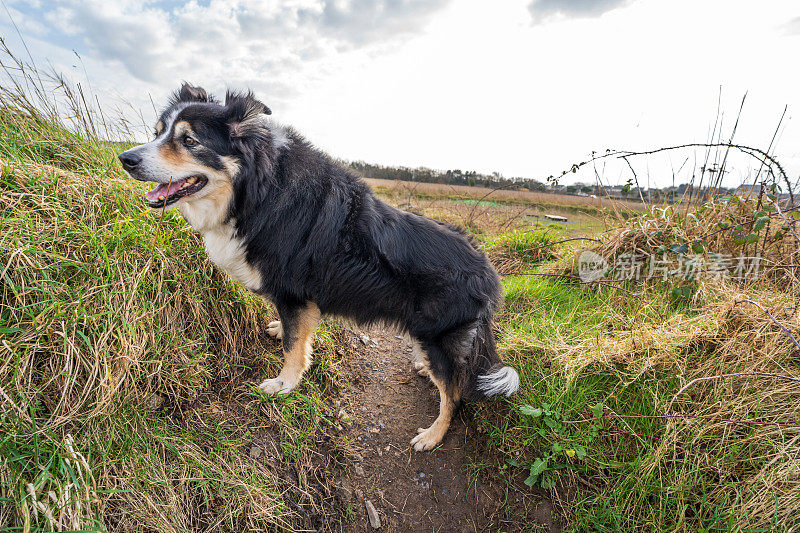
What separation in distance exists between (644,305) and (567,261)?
4.18 feet

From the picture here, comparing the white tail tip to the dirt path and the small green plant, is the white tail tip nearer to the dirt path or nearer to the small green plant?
the small green plant

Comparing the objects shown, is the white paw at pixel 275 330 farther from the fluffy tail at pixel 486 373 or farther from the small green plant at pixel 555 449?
the small green plant at pixel 555 449

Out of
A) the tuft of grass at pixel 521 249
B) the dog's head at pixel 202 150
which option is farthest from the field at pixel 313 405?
the tuft of grass at pixel 521 249

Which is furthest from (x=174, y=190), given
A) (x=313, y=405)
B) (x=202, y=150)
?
(x=313, y=405)

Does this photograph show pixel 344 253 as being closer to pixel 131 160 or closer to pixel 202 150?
pixel 202 150

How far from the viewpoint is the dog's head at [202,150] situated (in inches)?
87.3

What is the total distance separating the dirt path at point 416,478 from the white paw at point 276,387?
0.54 metres

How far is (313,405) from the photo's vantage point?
8.86 ft

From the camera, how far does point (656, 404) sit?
2377 mm

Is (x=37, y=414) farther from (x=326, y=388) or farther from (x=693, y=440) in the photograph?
(x=693, y=440)

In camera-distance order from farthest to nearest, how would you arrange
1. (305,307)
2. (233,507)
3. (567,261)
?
(567,261), (305,307), (233,507)

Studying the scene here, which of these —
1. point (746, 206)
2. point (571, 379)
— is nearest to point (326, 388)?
point (571, 379)

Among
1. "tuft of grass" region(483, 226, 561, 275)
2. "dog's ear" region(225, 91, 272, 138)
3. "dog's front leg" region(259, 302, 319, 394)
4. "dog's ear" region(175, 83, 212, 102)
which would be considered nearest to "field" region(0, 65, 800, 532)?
"dog's front leg" region(259, 302, 319, 394)

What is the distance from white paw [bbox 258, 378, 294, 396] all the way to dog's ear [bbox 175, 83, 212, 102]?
7.36 ft
